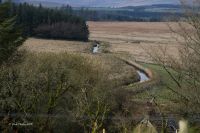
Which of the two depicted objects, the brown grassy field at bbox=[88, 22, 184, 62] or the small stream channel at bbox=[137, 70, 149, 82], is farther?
the brown grassy field at bbox=[88, 22, 184, 62]

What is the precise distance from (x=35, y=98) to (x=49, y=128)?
1.74 meters

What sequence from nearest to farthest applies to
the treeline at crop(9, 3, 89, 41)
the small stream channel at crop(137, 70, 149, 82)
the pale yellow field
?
the small stream channel at crop(137, 70, 149, 82) < the pale yellow field < the treeline at crop(9, 3, 89, 41)

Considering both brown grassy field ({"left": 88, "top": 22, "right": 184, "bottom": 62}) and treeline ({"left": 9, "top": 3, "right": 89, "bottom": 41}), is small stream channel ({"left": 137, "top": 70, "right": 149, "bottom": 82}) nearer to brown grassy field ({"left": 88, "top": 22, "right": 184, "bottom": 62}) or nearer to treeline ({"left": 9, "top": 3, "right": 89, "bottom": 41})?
brown grassy field ({"left": 88, "top": 22, "right": 184, "bottom": 62})

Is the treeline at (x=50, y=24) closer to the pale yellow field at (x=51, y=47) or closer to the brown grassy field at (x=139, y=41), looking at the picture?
the pale yellow field at (x=51, y=47)

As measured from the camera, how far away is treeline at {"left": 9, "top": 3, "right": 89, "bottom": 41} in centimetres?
8262

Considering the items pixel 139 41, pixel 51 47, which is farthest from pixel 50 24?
pixel 51 47

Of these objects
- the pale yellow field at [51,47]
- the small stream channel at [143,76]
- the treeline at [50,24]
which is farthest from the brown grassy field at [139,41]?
the treeline at [50,24]

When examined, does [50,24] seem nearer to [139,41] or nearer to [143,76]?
[139,41]

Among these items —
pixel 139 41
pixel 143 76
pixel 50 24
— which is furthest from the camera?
pixel 139 41

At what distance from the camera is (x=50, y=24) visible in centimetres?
8750

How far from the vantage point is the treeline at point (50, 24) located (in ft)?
271

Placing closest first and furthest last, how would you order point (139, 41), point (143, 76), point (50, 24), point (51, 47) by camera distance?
1. point (143, 76)
2. point (51, 47)
3. point (50, 24)
4. point (139, 41)

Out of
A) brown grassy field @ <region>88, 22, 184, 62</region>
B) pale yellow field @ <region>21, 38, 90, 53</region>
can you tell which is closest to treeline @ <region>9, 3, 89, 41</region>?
pale yellow field @ <region>21, 38, 90, 53</region>

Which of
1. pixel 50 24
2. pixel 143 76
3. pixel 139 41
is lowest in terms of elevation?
pixel 139 41
